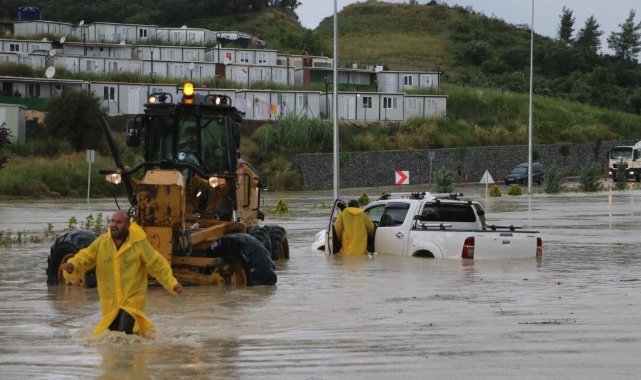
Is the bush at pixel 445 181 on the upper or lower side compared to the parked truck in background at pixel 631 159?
lower

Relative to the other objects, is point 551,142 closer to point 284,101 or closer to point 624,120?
point 624,120

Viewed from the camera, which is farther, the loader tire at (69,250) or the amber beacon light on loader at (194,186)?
the loader tire at (69,250)

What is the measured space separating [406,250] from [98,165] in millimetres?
46915

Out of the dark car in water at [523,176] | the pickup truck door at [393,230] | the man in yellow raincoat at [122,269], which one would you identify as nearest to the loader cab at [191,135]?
the pickup truck door at [393,230]

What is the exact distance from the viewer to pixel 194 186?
60.0 feet

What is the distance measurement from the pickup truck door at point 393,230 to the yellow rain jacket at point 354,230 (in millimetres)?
245

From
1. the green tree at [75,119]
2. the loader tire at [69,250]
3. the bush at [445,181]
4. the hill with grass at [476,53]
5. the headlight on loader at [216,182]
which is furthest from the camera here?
the hill with grass at [476,53]

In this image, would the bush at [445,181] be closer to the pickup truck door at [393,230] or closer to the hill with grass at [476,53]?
the pickup truck door at [393,230]

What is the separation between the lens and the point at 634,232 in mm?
32219

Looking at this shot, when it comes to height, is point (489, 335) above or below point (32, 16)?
below

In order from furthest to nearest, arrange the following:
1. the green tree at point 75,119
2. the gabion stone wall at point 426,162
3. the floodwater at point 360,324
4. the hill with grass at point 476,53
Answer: the hill with grass at point 476,53, the gabion stone wall at point 426,162, the green tree at point 75,119, the floodwater at point 360,324

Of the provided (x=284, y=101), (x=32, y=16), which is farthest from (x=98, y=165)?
(x=32, y=16)

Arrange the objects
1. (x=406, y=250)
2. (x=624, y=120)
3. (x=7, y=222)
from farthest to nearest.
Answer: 1. (x=624, y=120)
2. (x=7, y=222)
3. (x=406, y=250)

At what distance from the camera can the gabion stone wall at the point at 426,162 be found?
246ft
